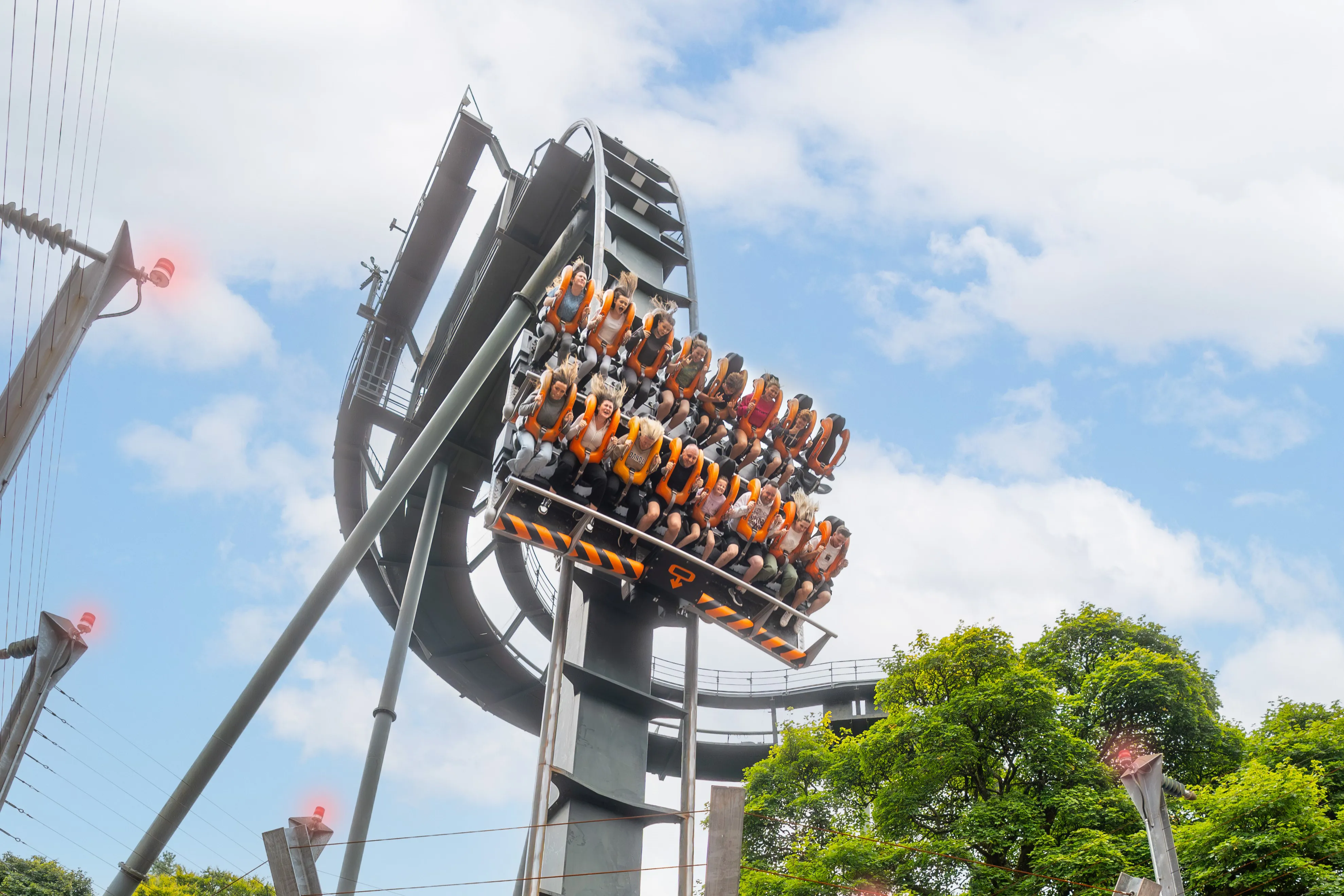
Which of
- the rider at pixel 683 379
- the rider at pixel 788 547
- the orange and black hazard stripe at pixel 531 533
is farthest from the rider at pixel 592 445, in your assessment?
the rider at pixel 788 547

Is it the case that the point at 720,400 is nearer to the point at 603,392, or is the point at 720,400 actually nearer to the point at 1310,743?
the point at 603,392

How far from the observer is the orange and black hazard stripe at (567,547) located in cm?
1126

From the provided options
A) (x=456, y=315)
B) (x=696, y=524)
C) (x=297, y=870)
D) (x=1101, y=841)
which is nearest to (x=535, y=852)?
(x=696, y=524)

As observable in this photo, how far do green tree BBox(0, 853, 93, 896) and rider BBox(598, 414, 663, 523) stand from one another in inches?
1163

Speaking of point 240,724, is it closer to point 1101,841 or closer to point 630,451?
point 630,451

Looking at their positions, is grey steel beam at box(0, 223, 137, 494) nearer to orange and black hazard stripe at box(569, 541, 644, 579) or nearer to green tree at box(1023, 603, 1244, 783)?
orange and black hazard stripe at box(569, 541, 644, 579)

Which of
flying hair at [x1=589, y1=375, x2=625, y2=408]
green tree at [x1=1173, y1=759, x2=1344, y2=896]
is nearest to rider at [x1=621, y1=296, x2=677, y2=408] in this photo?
flying hair at [x1=589, y1=375, x2=625, y2=408]

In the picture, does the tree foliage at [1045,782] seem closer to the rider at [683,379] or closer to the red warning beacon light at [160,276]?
the rider at [683,379]

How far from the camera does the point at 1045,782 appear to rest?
17.2 m

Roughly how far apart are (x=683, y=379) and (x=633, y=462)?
2340 mm

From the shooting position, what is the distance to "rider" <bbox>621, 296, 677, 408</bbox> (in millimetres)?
13094

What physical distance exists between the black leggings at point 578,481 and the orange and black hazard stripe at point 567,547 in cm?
45

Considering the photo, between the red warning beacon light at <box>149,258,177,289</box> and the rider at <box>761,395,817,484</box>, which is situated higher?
the rider at <box>761,395,817,484</box>


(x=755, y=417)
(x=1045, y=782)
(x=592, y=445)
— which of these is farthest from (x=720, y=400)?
(x=1045, y=782)
